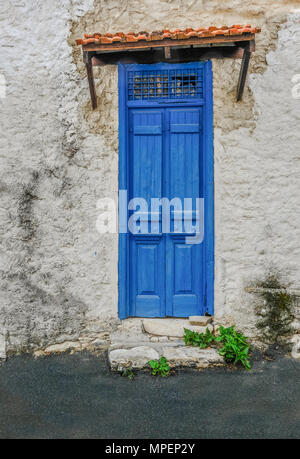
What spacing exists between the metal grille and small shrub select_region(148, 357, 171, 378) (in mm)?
2951

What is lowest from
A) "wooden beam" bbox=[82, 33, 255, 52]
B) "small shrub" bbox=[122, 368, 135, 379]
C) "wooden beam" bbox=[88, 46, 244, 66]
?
"small shrub" bbox=[122, 368, 135, 379]

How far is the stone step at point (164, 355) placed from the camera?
3.92 m

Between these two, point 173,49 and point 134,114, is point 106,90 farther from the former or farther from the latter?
point 173,49

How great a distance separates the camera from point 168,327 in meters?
4.48

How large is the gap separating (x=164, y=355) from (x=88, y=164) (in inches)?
89.5

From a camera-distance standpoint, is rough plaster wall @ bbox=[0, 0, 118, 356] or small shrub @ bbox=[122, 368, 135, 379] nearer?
small shrub @ bbox=[122, 368, 135, 379]

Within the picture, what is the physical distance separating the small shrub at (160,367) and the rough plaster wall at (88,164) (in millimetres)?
797

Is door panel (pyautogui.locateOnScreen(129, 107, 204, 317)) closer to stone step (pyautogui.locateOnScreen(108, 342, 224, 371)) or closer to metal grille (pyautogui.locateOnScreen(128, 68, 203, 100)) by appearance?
metal grille (pyautogui.locateOnScreen(128, 68, 203, 100))

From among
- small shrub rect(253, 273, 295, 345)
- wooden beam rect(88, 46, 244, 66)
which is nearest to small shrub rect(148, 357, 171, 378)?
small shrub rect(253, 273, 295, 345)

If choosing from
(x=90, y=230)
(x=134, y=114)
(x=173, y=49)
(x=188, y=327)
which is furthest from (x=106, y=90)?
(x=188, y=327)

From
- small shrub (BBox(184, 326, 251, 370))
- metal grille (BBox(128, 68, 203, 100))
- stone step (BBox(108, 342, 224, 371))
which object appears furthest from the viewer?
metal grille (BBox(128, 68, 203, 100))

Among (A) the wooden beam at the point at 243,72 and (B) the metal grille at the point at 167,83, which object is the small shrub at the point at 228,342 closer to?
(A) the wooden beam at the point at 243,72

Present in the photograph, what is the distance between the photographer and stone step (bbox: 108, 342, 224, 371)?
12.9ft

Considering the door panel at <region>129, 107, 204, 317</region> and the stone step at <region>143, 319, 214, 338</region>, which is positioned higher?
the door panel at <region>129, 107, 204, 317</region>
